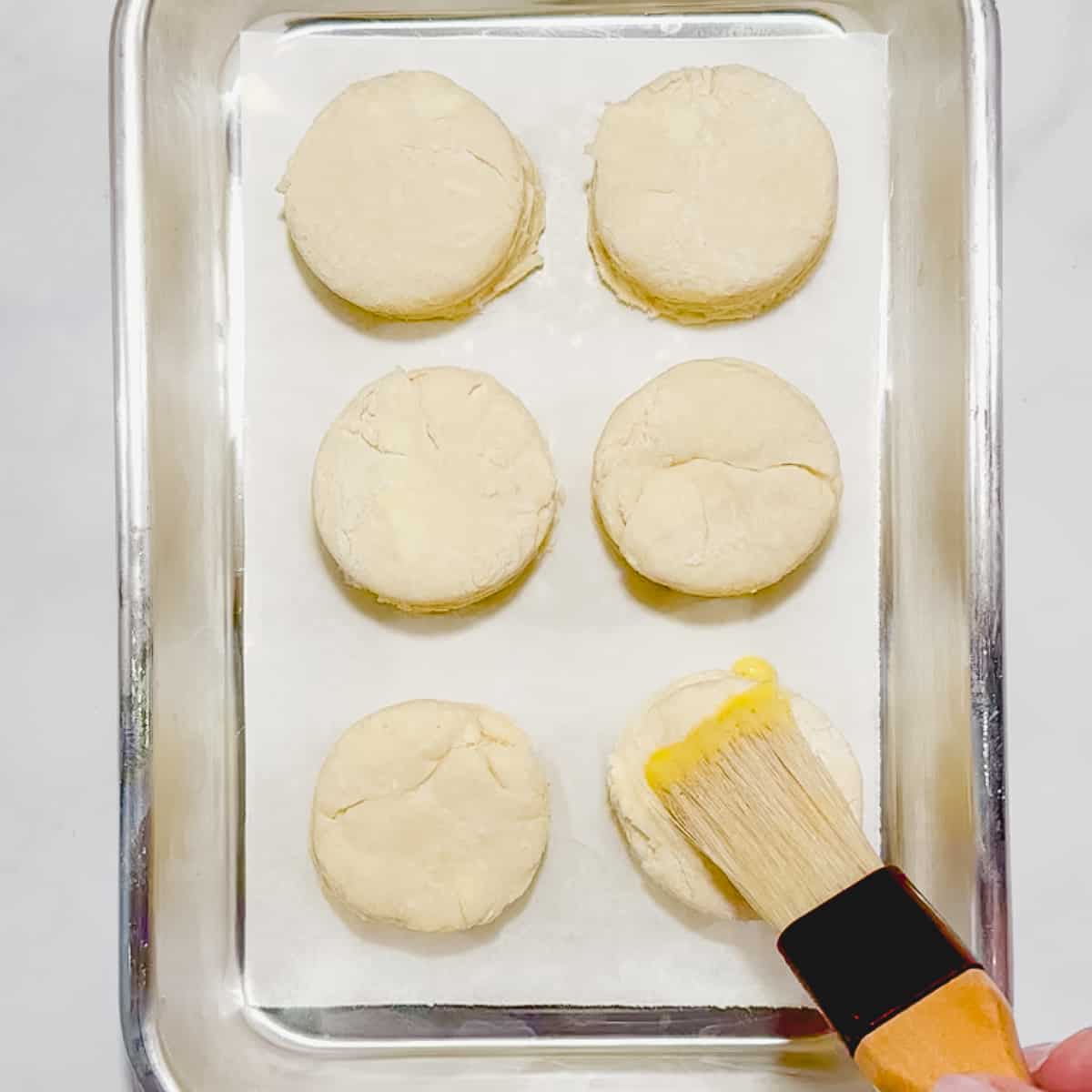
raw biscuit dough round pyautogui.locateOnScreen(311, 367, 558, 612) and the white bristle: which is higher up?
raw biscuit dough round pyautogui.locateOnScreen(311, 367, 558, 612)

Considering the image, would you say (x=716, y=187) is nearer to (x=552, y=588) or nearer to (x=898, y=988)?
(x=552, y=588)

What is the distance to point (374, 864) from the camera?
4.59 ft

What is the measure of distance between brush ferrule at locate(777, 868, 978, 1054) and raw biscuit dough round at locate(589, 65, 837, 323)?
705 mm

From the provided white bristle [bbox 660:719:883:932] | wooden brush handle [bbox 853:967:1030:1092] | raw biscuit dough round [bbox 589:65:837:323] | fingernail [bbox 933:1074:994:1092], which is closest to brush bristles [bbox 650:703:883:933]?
white bristle [bbox 660:719:883:932]

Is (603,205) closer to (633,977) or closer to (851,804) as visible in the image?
(851,804)

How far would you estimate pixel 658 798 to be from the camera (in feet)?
4.53

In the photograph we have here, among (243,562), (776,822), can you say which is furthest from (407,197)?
(776,822)

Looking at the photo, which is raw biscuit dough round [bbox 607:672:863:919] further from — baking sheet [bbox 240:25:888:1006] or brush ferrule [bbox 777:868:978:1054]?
brush ferrule [bbox 777:868:978:1054]

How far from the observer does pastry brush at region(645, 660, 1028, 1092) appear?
110 centimetres

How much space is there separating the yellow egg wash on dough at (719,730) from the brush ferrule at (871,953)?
0.19m

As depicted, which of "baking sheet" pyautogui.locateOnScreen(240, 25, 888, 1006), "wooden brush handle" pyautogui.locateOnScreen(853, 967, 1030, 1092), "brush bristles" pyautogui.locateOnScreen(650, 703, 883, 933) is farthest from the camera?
"baking sheet" pyautogui.locateOnScreen(240, 25, 888, 1006)

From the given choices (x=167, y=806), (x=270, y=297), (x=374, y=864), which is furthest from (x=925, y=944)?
(x=270, y=297)

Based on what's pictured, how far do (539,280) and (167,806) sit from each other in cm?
78

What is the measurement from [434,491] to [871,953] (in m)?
0.69
